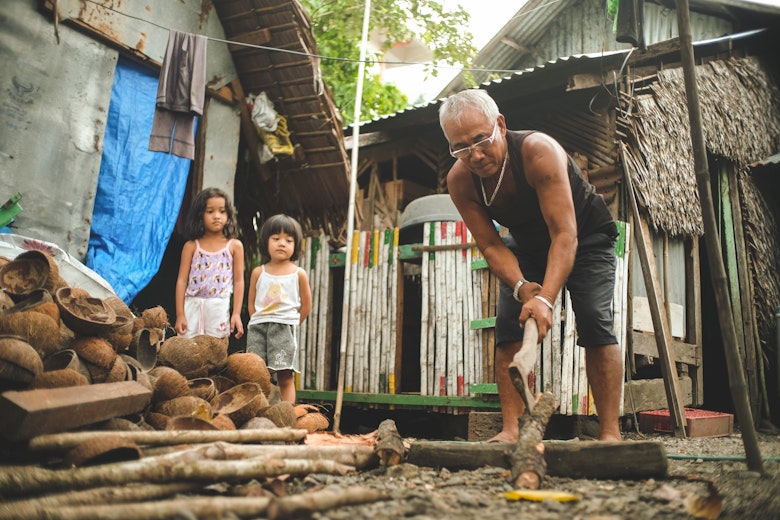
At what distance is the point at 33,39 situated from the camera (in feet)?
15.9

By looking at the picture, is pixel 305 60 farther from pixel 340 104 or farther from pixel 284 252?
pixel 340 104

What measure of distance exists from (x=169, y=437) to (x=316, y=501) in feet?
2.72

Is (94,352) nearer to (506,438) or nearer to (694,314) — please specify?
(506,438)

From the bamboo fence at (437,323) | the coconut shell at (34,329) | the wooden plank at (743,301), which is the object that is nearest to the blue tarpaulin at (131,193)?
the bamboo fence at (437,323)

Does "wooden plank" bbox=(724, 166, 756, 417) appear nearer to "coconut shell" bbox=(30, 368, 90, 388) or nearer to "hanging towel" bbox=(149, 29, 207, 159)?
"hanging towel" bbox=(149, 29, 207, 159)

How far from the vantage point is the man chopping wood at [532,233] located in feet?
9.80

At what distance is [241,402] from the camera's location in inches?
136

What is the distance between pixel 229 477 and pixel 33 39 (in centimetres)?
443

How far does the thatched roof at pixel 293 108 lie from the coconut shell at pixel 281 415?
3645 mm

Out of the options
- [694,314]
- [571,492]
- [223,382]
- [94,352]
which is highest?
[694,314]

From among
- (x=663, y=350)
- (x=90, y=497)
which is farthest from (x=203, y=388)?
(x=663, y=350)

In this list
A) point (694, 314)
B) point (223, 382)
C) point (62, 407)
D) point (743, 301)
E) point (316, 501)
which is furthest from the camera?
point (743, 301)

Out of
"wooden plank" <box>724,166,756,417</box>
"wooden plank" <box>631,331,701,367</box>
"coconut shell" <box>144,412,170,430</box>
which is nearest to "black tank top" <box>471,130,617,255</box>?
"coconut shell" <box>144,412,170,430</box>

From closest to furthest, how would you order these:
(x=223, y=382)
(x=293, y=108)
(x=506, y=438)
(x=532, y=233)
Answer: (x=506, y=438) → (x=532, y=233) → (x=223, y=382) → (x=293, y=108)
